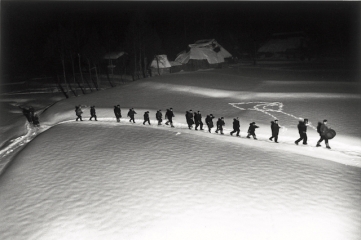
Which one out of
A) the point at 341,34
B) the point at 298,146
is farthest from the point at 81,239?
the point at 341,34

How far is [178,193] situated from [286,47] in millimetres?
77778

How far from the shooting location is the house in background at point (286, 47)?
74.5m

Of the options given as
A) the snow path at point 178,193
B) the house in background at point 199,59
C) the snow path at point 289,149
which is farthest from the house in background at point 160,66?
the snow path at point 178,193

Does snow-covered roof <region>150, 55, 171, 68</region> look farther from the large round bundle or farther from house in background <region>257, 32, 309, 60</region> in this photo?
the large round bundle

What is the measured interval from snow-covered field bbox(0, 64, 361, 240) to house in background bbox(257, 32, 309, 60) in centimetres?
A: 5874

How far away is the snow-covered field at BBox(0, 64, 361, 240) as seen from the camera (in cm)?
912

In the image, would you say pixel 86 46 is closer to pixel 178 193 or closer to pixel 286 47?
pixel 178 193

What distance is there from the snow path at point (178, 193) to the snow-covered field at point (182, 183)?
0.04 m

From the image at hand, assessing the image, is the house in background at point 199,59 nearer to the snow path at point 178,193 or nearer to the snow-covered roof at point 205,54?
the snow-covered roof at point 205,54

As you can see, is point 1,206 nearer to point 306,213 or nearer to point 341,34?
point 306,213

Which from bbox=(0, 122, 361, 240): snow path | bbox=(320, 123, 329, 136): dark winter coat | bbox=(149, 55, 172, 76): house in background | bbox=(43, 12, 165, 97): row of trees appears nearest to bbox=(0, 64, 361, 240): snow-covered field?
bbox=(0, 122, 361, 240): snow path

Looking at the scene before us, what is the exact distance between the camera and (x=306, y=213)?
9547 mm

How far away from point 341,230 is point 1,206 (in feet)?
41.4

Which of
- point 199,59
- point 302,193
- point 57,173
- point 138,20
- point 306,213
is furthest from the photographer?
point 199,59
